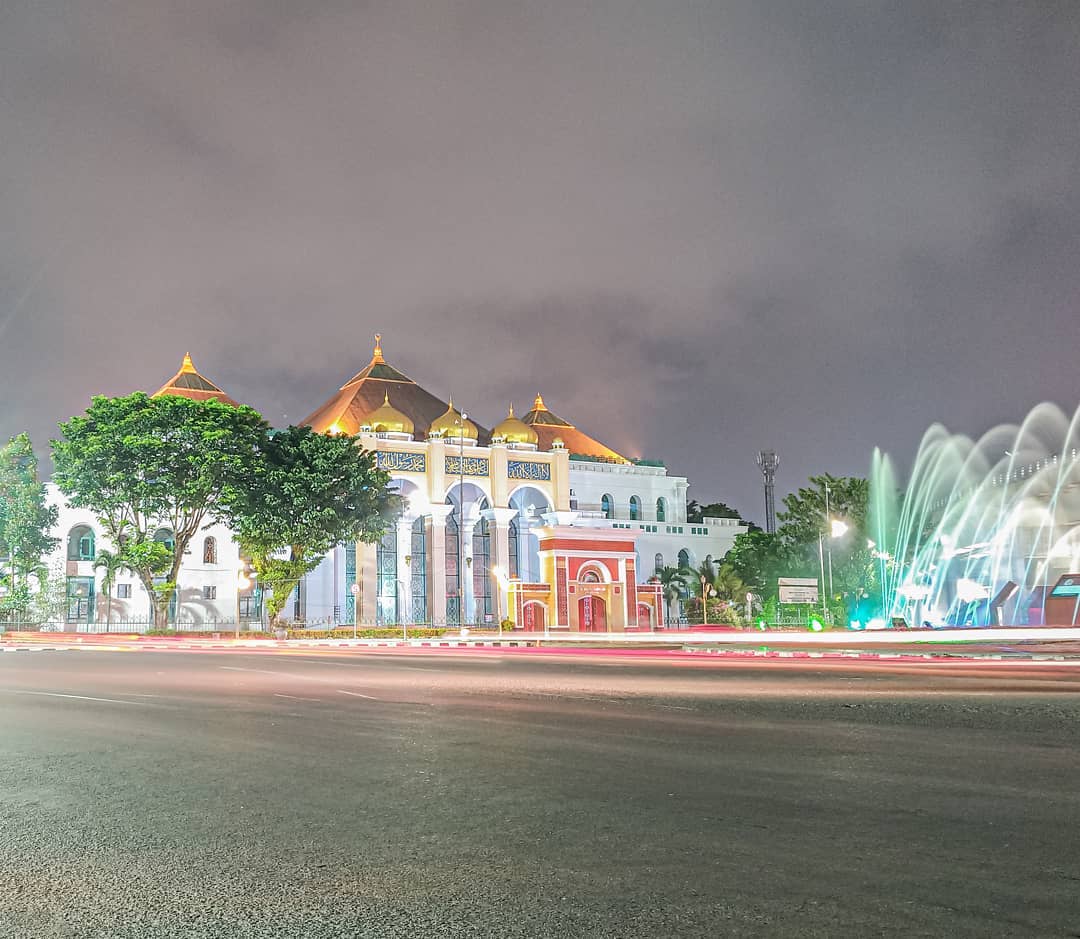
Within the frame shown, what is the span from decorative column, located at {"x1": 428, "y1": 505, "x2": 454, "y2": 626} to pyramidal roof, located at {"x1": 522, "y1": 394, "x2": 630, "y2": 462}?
57.1 ft

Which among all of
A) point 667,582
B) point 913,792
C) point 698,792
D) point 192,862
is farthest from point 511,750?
point 667,582

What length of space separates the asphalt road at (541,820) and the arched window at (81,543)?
146 feet

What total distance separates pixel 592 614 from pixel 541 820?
49.3m

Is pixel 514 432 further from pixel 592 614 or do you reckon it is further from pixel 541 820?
pixel 541 820

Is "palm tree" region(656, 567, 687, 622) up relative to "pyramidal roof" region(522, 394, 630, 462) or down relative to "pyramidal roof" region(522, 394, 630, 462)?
down

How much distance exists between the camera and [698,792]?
6078 mm

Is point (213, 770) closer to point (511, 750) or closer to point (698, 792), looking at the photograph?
point (511, 750)

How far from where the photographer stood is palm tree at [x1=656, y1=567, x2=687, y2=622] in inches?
2496

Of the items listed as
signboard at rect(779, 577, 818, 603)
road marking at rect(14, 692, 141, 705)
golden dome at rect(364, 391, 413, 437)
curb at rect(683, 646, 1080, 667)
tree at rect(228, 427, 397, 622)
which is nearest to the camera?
road marking at rect(14, 692, 141, 705)

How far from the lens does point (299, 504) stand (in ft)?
145

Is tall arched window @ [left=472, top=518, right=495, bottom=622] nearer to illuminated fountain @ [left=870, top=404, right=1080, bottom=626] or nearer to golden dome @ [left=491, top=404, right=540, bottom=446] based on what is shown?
golden dome @ [left=491, top=404, right=540, bottom=446]

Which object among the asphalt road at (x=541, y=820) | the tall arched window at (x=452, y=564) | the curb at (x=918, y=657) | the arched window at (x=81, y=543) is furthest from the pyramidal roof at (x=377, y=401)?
the asphalt road at (x=541, y=820)

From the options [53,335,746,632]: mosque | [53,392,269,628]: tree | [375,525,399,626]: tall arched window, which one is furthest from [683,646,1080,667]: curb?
[375,525,399,626]: tall arched window

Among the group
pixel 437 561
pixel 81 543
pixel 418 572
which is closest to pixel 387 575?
pixel 418 572
